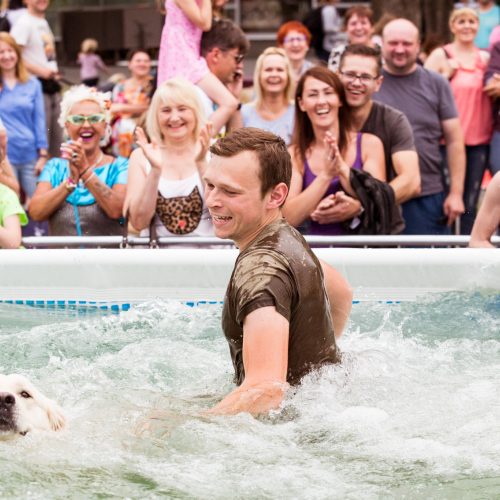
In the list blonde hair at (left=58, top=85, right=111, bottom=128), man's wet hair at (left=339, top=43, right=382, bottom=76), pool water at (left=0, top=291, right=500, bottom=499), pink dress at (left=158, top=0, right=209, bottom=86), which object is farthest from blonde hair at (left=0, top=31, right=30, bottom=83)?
pool water at (left=0, top=291, right=500, bottom=499)

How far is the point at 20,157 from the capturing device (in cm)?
979

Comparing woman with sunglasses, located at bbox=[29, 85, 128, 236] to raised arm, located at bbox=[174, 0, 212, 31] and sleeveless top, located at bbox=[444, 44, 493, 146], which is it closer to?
raised arm, located at bbox=[174, 0, 212, 31]

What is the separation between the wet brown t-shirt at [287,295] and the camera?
373 centimetres

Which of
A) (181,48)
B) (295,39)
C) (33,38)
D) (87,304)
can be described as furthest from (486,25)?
(87,304)

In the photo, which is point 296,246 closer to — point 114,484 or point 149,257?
point 114,484

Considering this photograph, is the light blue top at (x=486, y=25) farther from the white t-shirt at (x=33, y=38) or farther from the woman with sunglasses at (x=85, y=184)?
the woman with sunglasses at (x=85, y=184)

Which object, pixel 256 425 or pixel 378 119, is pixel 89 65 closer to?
pixel 378 119

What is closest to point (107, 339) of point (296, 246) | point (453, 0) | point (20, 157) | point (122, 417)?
point (122, 417)

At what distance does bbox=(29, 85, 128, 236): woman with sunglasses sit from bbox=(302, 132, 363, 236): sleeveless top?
1.28 metres

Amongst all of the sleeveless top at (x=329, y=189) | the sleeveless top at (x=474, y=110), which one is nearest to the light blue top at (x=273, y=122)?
the sleeveless top at (x=329, y=189)

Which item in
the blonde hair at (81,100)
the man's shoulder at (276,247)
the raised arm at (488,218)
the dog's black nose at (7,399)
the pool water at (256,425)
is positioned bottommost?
the pool water at (256,425)

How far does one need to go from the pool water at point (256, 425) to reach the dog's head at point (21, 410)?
4 cm

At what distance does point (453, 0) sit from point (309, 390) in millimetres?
13532

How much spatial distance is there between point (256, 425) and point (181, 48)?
4.87m
